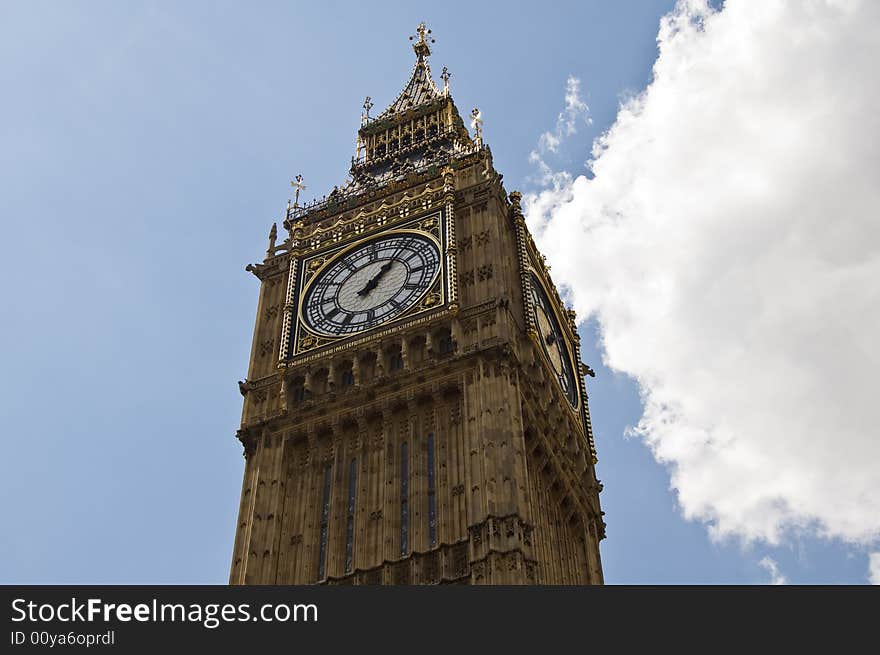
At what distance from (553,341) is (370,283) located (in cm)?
876

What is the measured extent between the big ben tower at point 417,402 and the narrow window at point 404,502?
8 cm

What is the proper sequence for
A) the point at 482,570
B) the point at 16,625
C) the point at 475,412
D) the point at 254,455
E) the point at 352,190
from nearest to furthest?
the point at 16,625
the point at 482,570
the point at 475,412
the point at 254,455
the point at 352,190

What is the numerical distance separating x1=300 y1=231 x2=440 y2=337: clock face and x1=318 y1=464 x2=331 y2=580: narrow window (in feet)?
21.8

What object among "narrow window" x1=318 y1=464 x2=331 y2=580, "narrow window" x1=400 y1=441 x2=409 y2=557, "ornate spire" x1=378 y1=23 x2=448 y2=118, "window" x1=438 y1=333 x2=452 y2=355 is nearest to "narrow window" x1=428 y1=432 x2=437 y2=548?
"narrow window" x1=400 y1=441 x2=409 y2=557

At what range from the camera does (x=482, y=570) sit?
43.8m

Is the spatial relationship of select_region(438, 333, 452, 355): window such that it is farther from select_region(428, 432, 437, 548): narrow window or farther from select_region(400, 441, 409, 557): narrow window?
select_region(400, 441, 409, 557): narrow window

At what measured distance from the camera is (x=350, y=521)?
49.2 metres

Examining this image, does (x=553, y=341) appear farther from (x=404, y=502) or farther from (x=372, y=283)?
(x=404, y=502)

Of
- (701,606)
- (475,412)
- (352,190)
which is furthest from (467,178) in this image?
(701,606)

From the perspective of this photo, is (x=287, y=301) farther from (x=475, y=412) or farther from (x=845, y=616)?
(x=845, y=616)

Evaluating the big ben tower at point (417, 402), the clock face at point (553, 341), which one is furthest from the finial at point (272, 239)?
the clock face at point (553, 341)

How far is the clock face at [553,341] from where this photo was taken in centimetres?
5759

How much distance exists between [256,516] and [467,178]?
19671mm

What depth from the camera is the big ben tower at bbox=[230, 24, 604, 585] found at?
47062mm
